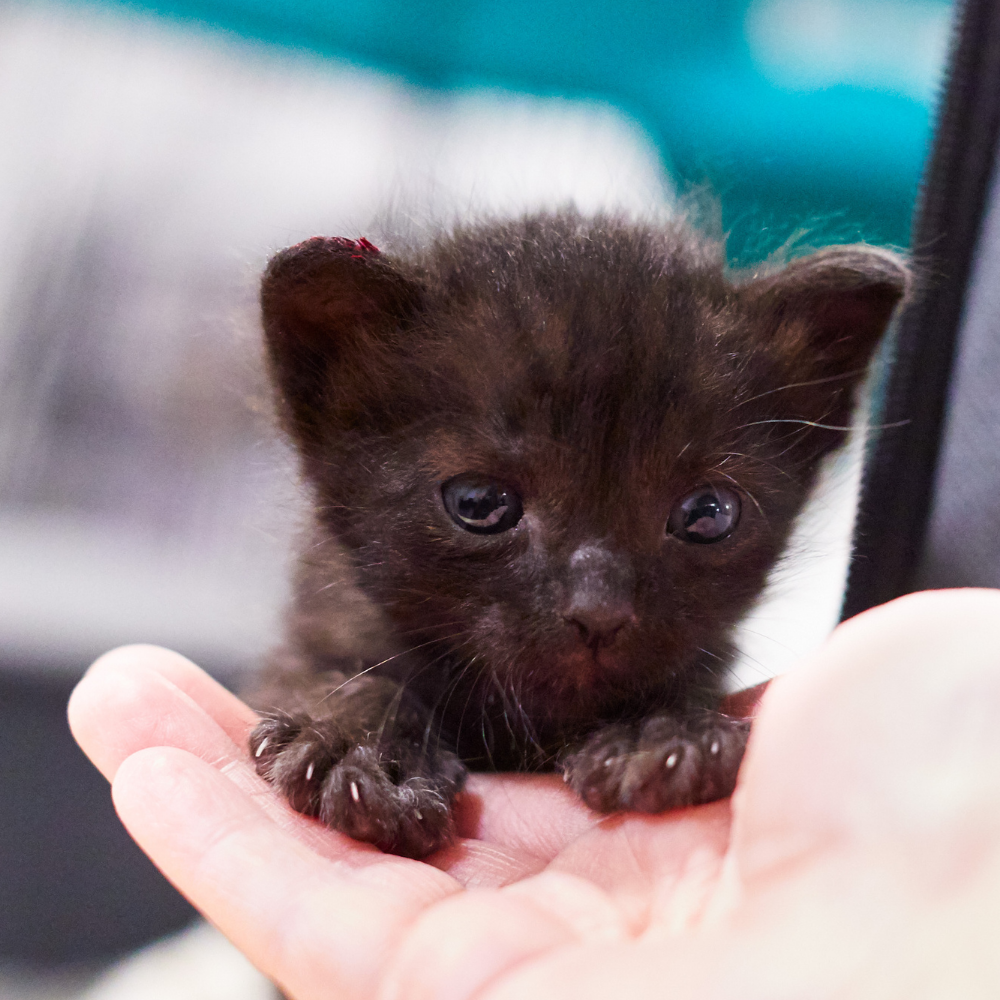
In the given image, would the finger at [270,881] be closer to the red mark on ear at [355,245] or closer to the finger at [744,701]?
the finger at [744,701]

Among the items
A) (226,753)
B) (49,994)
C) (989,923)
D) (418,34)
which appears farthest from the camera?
(418,34)

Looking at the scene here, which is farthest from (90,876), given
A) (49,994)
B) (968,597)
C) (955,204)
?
(955,204)

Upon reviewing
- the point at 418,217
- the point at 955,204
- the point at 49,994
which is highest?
the point at 955,204

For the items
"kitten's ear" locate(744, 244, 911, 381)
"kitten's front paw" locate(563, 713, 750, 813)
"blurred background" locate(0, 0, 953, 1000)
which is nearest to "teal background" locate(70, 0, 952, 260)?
"blurred background" locate(0, 0, 953, 1000)

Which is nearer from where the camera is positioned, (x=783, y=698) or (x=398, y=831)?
(x=783, y=698)

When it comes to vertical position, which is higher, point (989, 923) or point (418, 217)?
point (418, 217)

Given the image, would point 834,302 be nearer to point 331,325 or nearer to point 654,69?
point 331,325

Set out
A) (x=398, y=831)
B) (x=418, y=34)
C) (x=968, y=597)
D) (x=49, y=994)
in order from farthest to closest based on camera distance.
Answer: (x=418, y=34), (x=49, y=994), (x=398, y=831), (x=968, y=597)

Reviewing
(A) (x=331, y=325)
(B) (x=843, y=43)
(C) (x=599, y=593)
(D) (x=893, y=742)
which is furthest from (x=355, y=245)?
(B) (x=843, y=43)

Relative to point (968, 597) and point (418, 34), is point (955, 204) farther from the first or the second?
point (418, 34)
